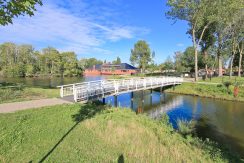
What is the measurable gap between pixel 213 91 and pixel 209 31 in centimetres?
1769

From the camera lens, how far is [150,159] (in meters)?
6.79

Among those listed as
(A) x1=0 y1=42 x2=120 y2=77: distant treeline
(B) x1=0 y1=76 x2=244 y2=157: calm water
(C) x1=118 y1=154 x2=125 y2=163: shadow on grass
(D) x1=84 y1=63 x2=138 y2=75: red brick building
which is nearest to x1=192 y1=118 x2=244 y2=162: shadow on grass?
(B) x1=0 y1=76 x2=244 y2=157: calm water

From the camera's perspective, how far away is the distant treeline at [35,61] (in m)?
71.6

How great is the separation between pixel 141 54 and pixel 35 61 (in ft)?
136

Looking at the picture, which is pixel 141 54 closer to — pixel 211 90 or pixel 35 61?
pixel 35 61

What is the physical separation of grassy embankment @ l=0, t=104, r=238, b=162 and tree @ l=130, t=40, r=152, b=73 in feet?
221

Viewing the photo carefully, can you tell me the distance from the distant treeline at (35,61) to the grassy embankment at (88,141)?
224 feet

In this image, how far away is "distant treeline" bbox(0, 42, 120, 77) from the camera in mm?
71625

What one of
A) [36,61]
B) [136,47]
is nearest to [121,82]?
[136,47]

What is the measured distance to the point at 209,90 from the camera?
2783 centimetres

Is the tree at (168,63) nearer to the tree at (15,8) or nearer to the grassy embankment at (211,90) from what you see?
the grassy embankment at (211,90)

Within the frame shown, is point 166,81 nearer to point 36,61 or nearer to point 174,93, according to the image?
point 174,93

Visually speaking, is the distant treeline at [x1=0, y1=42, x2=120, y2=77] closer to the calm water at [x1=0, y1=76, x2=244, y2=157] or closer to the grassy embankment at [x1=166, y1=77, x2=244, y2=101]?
the grassy embankment at [x1=166, y1=77, x2=244, y2=101]

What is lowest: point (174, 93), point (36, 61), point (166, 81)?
point (174, 93)
